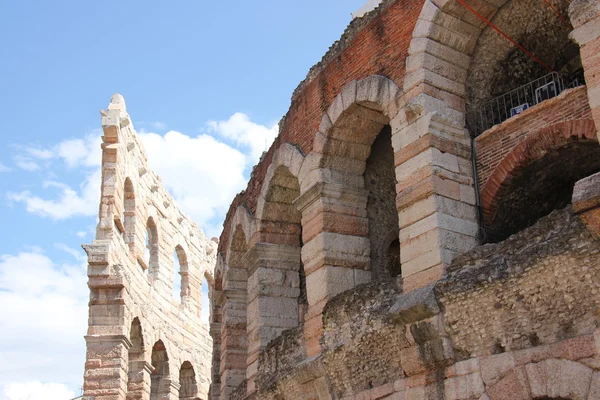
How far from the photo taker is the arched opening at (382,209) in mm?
10977

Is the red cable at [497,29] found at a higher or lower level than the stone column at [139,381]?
higher

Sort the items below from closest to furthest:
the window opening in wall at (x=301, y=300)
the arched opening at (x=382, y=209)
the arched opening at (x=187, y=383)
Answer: the arched opening at (x=382, y=209) < the window opening in wall at (x=301, y=300) < the arched opening at (x=187, y=383)

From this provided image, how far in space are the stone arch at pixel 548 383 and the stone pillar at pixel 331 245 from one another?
10.2ft

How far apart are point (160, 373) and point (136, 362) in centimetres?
221

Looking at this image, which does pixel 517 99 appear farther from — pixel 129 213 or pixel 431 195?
pixel 129 213

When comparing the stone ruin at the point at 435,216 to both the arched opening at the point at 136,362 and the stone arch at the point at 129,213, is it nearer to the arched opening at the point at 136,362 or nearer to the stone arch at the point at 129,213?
the arched opening at the point at 136,362

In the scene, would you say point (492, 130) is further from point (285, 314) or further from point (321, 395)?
point (285, 314)

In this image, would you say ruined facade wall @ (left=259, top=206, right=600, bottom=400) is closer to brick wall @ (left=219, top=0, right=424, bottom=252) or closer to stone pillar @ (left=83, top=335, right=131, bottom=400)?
brick wall @ (left=219, top=0, right=424, bottom=252)

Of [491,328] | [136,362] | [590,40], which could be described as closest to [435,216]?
[491,328]

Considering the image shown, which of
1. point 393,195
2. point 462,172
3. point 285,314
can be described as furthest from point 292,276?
point 462,172

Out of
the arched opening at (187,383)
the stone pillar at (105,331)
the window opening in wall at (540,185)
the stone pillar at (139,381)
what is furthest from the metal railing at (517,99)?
the arched opening at (187,383)

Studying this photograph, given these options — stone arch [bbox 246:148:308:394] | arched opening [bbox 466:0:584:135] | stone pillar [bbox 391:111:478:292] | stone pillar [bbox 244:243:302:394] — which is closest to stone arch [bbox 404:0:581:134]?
arched opening [bbox 466:0:584:135]

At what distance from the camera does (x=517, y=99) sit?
9.84 m

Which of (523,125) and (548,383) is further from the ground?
(523,125)
